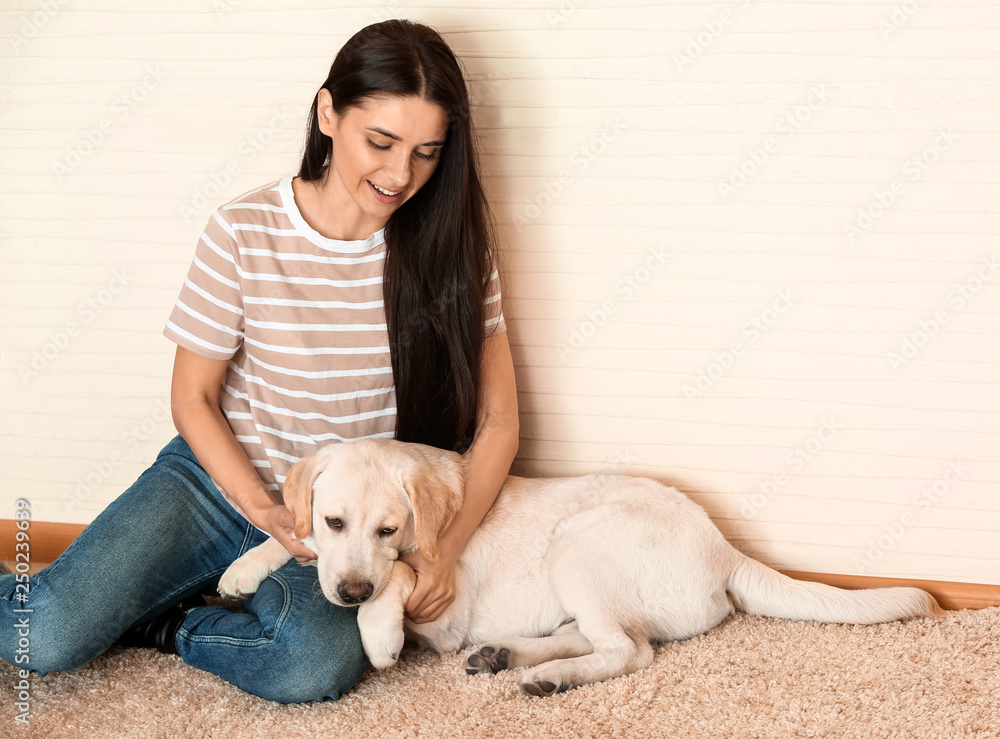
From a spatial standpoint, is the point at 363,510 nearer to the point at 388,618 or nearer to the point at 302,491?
the point at 302,491

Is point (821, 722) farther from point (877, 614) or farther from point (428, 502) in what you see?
point (428, 502)

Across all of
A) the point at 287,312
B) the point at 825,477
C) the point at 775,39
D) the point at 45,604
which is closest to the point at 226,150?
the point at 287,312

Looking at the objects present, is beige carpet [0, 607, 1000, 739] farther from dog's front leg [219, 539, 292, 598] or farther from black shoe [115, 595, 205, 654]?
dog's front leg [219, 539, 292, 598]

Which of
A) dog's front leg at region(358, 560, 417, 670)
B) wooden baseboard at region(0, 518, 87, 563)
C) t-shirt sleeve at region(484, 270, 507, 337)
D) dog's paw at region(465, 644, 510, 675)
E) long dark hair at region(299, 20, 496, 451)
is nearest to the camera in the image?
dog's front leg at region(358, 560, 417, 670)

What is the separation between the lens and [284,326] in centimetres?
196

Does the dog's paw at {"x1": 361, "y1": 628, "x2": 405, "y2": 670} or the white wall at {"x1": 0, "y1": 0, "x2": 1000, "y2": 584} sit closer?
the dog's paw at {"x1": 361, "y1": 628, "x2": 405, "y2": 670}

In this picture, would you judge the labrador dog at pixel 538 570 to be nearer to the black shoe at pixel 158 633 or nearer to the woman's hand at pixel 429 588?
the woman's hand at pixel 429 588

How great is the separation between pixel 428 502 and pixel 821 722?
3.22 ft

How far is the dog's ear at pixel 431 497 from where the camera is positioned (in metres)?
1.75

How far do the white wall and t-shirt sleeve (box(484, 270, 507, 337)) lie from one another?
0.51 ft

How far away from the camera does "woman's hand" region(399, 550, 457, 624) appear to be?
1.80m

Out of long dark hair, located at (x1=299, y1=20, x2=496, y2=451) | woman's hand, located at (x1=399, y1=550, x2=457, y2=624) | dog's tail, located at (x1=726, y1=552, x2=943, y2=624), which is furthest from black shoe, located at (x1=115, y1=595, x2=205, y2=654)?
dog's tail, located at (x1=726, y1=552, x2=943, y2=624)

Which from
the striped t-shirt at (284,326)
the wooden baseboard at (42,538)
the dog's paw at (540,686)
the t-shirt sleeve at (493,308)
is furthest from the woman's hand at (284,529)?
the wooden baseboard at (42,538)

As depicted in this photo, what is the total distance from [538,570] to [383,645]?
1.41 ft
